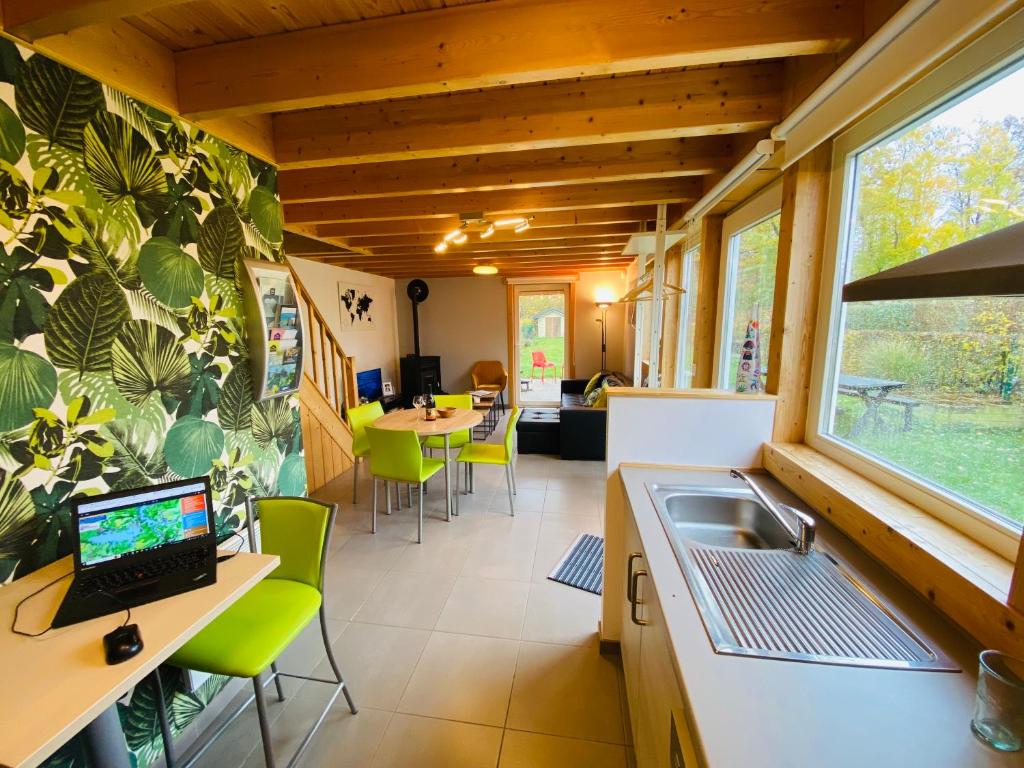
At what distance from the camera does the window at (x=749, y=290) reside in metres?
2.21

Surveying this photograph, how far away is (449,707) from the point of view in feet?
5.52

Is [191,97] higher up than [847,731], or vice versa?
[191,97]

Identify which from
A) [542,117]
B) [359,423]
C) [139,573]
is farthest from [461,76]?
[359,423]

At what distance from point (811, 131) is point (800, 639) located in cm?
152

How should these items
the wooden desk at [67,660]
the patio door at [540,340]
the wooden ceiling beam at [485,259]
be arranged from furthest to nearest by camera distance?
the patio door at [540,340] < the wooden ceiling beam at [485,259] < the wooden desk at [67,660]

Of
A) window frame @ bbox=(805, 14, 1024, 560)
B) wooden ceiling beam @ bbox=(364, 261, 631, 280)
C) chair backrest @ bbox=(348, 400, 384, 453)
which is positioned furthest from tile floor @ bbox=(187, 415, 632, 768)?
wooden ceiling beam @ bbox=(364, 261, 631, 280)

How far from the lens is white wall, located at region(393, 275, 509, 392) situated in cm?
724

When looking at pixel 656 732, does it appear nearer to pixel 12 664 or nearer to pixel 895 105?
pixel 12 664

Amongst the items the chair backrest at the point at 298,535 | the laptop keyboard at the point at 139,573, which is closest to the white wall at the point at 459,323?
the chair backrest at the point at 298,535

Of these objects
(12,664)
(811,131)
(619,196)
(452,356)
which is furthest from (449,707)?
(452,356)

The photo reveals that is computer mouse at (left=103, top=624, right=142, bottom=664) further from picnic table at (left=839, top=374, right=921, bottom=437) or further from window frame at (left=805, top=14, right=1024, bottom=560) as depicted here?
picnic table at (left=839, top=374, right=921, bottom=437)

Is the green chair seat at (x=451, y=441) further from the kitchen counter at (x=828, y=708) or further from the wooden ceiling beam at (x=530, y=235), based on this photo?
the kitchen counter at (x=828, y=708)

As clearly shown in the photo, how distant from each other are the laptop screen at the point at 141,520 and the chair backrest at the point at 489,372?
5.94 metres

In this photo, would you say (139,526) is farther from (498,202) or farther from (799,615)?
(498,202)
